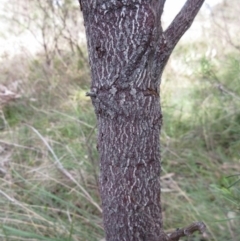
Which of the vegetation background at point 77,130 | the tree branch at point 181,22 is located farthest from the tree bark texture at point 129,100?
the vegetation background at point 77,130

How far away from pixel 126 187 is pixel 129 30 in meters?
0.25

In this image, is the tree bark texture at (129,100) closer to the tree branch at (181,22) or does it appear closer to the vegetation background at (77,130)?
the tree branch at (181,22)

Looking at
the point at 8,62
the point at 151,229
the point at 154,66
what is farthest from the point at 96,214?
the point at 8,62

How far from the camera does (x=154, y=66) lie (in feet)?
2.10

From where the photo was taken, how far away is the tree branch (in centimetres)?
64

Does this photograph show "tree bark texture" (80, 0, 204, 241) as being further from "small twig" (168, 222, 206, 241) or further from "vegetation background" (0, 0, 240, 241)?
"vegetation background" (0, 0, 240, 241)

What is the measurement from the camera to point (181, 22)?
643 mm

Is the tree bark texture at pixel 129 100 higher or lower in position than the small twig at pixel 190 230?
higher

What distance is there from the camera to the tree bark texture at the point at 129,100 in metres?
0.61

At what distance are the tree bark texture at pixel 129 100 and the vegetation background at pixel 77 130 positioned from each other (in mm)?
182

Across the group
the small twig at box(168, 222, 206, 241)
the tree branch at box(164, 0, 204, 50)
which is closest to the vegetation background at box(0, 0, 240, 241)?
the small twig at box(168, 222, 206, 241)

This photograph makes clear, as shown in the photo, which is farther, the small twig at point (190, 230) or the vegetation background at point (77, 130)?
the vegetation background at point (77, 130)

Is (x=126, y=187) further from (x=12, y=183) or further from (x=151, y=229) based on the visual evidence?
(x=12, y=183)

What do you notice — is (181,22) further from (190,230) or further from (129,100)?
(190,230)
